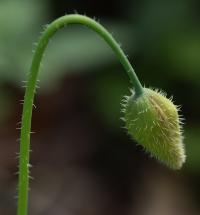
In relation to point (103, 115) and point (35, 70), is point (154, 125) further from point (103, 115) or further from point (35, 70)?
point (103, 115)

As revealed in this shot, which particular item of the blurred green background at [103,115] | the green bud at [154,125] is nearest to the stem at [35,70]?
the green bud at [154,125]

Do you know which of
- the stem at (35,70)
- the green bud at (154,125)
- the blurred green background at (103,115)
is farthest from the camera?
the blurred green background at (103,115)

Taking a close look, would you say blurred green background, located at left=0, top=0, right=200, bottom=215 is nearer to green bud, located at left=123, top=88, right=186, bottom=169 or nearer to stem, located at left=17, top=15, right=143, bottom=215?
green bud, located at left=123, top=88, right=186, bottom=169

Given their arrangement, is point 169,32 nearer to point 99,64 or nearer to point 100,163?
point 99,64

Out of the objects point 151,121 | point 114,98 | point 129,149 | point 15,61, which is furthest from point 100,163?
point 151,121

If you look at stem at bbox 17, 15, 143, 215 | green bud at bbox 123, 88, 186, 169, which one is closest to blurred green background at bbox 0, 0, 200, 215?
green bud at bbox 123, 88, 186, 169

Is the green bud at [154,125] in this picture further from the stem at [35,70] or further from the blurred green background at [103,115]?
the blurred green background at [103,115]
